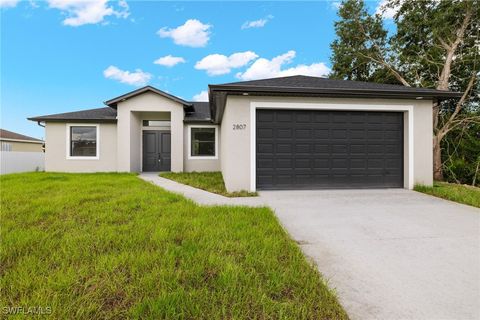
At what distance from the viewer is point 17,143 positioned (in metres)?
23.8

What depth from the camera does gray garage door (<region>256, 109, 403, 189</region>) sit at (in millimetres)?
6824

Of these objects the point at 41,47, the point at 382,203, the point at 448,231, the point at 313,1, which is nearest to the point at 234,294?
the point at 448,231

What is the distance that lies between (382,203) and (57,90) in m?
20.9

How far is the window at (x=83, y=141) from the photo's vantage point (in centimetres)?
1168

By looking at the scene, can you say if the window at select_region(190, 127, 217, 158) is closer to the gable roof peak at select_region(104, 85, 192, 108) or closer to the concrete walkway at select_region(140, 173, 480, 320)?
the gable roof peak at select_region(104, 85, 192, 108)

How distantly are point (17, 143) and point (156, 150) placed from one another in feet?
69.6

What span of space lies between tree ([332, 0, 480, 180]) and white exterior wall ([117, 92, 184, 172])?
11151 mm

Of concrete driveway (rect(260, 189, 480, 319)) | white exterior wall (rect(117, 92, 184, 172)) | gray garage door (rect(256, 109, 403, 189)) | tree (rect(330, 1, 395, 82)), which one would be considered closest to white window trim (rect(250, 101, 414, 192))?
gray garage door (rect(256, 109, 403, 189))

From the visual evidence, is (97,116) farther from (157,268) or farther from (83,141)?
(157,268)

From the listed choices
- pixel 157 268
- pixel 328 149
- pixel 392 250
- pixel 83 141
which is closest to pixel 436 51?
pixel 328 149

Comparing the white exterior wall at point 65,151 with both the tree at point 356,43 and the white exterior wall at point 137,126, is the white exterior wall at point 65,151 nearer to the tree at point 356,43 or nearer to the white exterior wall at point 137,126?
the white exterior wall at point 137,126

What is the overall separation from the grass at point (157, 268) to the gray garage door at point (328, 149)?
10.2 feet

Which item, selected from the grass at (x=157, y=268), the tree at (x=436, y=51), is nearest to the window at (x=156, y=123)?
the grass at (x=157, y=268)

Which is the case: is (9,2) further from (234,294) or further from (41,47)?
(234,294)
